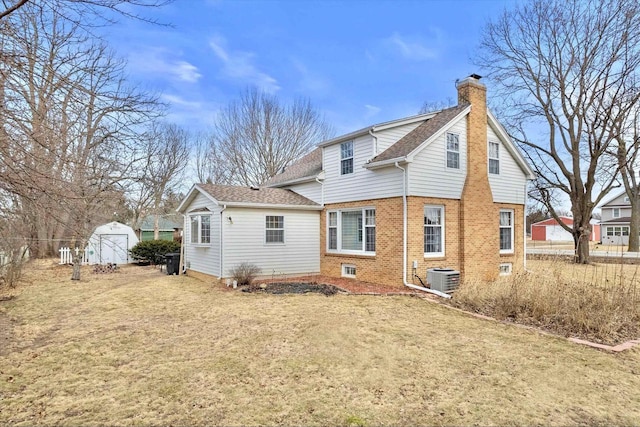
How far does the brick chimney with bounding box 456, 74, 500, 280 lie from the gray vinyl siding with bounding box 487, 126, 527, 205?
0.58 m

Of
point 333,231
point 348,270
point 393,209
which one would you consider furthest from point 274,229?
point 393,209

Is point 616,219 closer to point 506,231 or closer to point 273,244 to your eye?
point 506,231

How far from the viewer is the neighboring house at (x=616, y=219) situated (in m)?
43.1

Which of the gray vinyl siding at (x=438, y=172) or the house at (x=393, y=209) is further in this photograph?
the house at (x=393, y=209)

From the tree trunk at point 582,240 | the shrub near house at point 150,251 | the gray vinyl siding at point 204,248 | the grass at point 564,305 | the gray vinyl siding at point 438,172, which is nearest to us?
the grass at point 564,305

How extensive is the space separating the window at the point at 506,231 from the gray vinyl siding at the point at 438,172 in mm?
2883

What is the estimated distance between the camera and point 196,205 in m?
15.0

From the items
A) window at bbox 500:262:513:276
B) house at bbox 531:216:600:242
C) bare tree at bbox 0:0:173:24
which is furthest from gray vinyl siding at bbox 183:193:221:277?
house at bbox 531:216:600:242

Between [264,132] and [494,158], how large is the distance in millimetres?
18551

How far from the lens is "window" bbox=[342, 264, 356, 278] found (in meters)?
13.3

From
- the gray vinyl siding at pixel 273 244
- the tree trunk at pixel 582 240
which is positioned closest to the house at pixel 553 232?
the tree trunk at pixel 582 240

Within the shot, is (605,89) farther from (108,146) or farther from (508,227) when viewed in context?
(108,146)

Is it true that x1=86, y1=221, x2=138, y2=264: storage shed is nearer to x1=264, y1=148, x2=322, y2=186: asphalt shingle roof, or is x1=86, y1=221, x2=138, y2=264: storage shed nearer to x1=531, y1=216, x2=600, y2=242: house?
x1=264, y1=148, x2=322, y2=186: asphalt shingle roof

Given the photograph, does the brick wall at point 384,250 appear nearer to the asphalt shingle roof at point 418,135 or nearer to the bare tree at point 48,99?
the asphalt shingle roof at point 418,135
